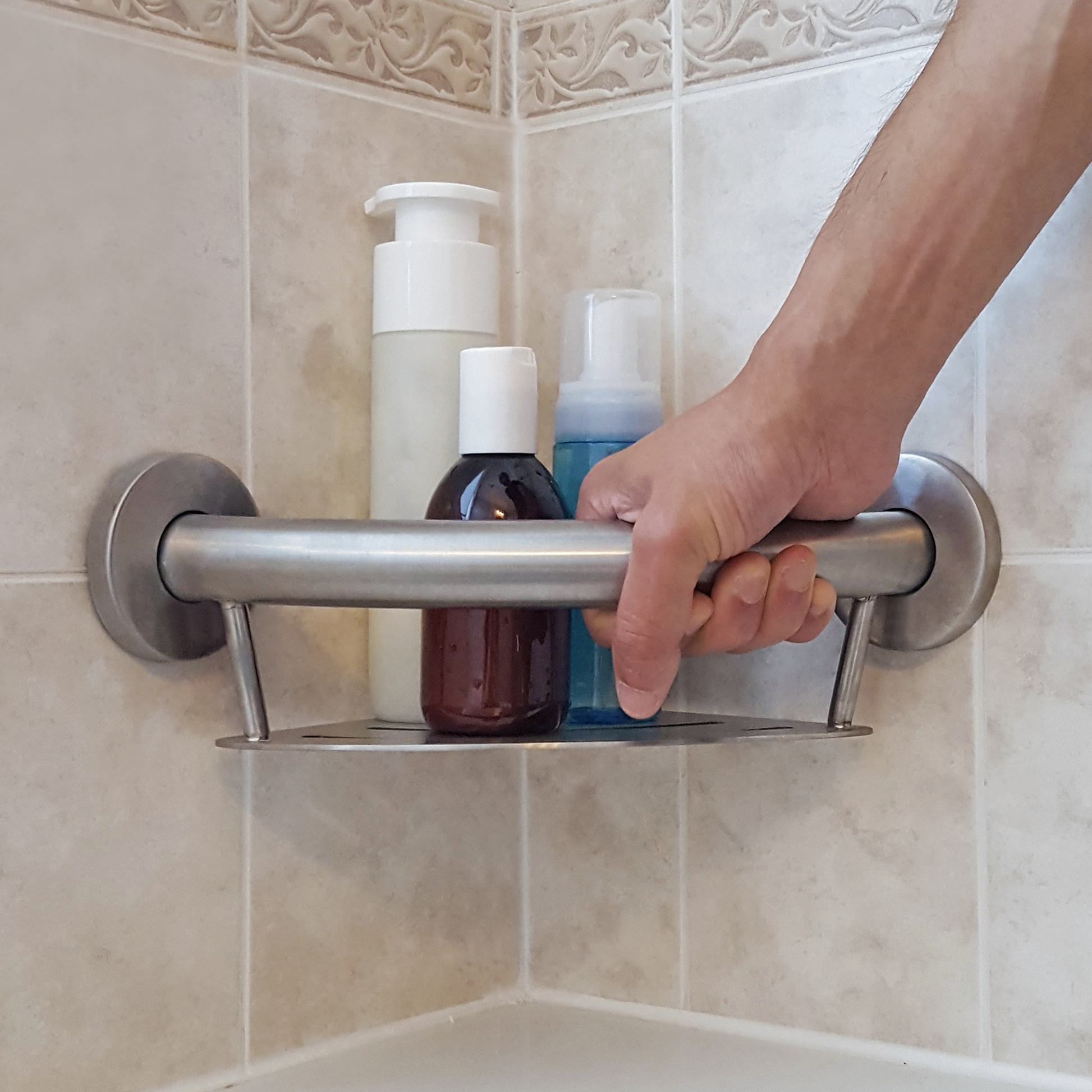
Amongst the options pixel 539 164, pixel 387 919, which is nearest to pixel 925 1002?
pixel 387 919

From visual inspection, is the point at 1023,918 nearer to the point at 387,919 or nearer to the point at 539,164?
the point at 387,919

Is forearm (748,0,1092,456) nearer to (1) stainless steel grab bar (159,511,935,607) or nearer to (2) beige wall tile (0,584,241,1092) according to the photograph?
(1) stainless steel grab bar (159,511,935,607)

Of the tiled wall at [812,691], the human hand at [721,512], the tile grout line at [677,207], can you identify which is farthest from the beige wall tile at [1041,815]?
the tile grout line at [677,207]

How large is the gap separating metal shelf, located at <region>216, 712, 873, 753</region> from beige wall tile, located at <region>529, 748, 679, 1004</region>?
7 cm

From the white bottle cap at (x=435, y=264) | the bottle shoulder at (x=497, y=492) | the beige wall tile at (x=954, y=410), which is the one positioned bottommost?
the bottle shoulder at (x=497, y=492)

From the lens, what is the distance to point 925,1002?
26.7 inches

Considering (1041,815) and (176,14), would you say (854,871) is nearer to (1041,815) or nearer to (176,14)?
(1041,815)

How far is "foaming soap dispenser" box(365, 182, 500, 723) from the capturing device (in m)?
0.70

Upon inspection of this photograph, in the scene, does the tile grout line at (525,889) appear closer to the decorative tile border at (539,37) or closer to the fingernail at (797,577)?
the fingernail at (797,577)

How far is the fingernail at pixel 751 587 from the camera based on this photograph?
0.59 m

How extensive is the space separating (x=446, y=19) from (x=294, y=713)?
0.39 m

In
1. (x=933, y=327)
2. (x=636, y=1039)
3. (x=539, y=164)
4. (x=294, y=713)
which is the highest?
(x=539, y=164)

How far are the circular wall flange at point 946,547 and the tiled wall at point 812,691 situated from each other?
0.04ft

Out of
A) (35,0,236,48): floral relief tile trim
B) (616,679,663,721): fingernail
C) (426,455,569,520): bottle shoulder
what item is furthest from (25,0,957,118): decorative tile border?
(616,679,663,721): fingernail
